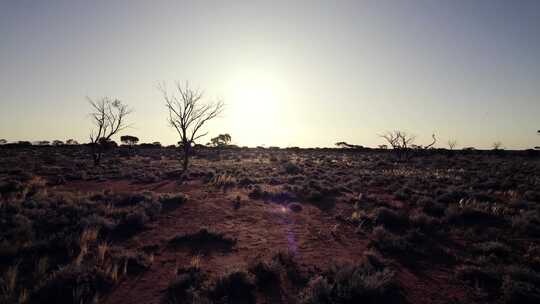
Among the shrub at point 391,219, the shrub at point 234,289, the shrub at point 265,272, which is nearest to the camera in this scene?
the shrub at point 234,289

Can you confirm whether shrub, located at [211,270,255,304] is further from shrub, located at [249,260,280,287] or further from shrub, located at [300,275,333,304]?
shrub, located at [300,275,333,304]

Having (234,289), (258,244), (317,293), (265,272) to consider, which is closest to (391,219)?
(258,244)

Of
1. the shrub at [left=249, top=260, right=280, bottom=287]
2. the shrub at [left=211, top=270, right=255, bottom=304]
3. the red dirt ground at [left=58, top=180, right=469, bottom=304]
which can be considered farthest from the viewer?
the shrub at [left=249, top=260, right=280, bottom=287]

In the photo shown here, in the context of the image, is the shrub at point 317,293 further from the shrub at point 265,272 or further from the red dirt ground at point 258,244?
the shrub at point 265,272

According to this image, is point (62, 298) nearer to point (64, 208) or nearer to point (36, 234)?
point (36, 234)

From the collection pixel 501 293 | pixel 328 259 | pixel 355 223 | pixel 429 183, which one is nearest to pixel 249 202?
pixel 355 223

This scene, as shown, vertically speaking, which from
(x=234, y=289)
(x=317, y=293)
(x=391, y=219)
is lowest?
(x=234, y=289)

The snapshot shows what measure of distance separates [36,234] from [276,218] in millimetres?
8199

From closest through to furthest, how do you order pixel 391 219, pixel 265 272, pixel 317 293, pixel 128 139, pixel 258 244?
pixel 317 293, pixel 265 272, pixel 258 244, pixel 391 219, pixel 128 139

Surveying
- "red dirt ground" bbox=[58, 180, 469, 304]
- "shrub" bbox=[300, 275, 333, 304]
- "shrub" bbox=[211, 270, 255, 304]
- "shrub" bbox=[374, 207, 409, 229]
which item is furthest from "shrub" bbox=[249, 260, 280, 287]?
"shrub" bbox=[374, 207, 409, 229]

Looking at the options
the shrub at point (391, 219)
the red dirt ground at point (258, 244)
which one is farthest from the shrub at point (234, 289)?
the shrub at point (391, 219)

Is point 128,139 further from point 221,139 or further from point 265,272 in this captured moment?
point 265,272

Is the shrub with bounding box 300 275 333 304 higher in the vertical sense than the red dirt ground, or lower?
higher

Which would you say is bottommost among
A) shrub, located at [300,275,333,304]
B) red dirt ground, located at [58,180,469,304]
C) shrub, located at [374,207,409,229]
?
red dirt ground, located at [58,180,469,304]
